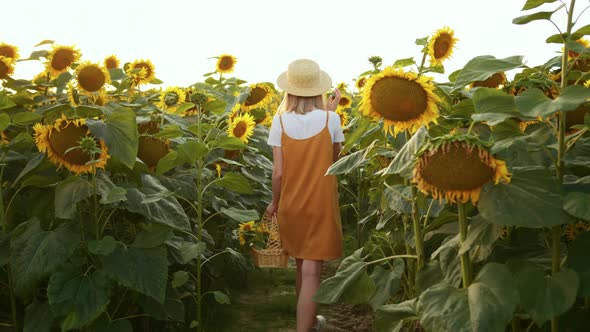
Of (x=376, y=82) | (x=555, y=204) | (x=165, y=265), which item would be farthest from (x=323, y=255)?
(x=555, y=204)

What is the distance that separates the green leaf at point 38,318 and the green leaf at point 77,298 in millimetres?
196

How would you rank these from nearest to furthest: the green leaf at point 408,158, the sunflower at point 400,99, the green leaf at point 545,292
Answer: the green leaf at point 545,292 < the green leaf at point 408,158 < the sunflower at point 400,99

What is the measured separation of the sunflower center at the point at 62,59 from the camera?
4.25 m

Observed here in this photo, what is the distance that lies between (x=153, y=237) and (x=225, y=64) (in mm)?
3822

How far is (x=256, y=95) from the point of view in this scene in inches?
214

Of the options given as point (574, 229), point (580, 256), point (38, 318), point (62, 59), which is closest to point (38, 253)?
point (38, 318)

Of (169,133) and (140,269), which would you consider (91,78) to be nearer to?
(169,133)

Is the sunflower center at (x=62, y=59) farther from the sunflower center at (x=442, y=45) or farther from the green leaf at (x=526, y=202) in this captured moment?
the green leaf at (x=526, y=202)

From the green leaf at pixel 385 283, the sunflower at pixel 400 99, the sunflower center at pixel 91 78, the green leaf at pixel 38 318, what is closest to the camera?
the sunflower at pixel 400 99

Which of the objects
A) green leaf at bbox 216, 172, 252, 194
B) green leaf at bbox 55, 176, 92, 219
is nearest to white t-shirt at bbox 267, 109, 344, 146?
green leaf at bbox 216, 172, 252, 194

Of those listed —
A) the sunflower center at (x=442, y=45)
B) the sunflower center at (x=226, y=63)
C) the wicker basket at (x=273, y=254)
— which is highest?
the sunflower center at (x=442, y=45)

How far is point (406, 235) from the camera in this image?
3295mm

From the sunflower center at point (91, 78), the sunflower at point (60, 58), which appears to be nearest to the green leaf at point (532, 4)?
the sunflower center at point (91, 78)

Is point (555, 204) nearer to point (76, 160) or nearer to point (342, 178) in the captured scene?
point (76, 160)
